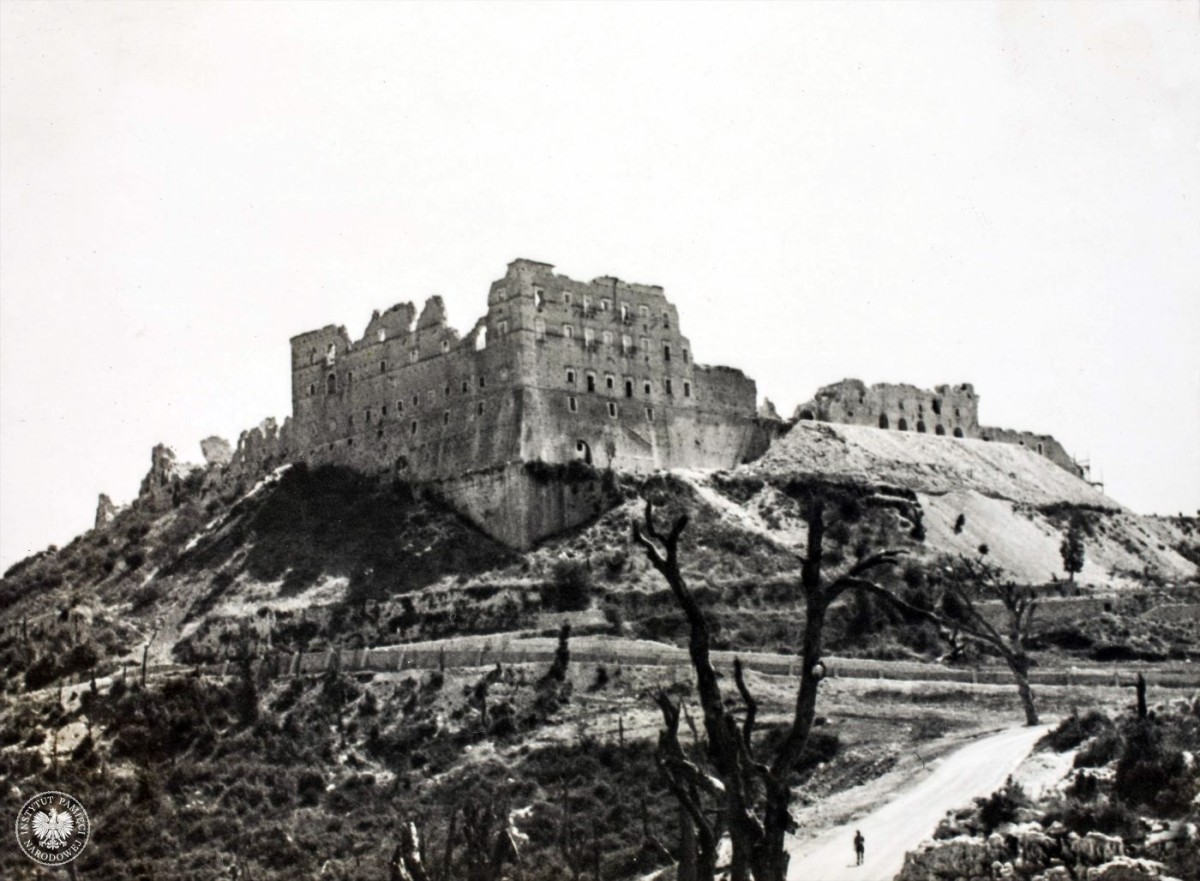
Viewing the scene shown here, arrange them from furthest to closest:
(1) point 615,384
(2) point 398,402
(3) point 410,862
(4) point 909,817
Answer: (2) point 398,402, (1) point 615,384, (4) point 909,817, (3) point 410,862

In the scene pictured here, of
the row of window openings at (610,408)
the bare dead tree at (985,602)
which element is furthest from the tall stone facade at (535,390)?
the bare dead tree at (985,602)

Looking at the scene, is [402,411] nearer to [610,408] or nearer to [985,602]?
[610,408]

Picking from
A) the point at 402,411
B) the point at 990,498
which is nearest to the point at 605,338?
the point at 402,411

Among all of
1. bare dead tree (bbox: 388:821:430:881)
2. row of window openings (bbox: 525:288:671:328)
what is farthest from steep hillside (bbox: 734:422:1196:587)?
bare dead tree (bbox: 388:821:430:881)

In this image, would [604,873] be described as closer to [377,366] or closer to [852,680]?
[852,680]

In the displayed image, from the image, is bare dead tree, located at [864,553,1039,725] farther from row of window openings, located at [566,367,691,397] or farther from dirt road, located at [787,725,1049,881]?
row of window openings, located at [566,367,691,397]

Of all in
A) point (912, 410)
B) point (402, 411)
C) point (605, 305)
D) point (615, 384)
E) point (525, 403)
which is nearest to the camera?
point (525, 403)

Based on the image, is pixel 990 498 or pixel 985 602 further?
pixel 990 498

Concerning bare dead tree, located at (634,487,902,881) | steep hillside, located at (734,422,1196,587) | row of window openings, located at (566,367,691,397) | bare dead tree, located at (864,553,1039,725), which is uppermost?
row of window openings, located at (566,367,691,397)
